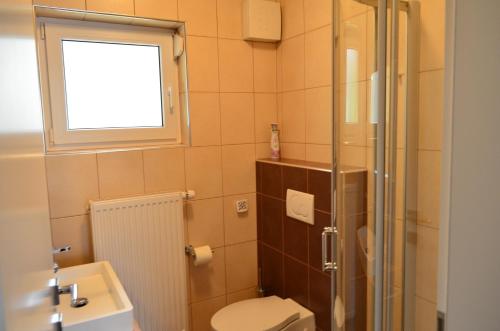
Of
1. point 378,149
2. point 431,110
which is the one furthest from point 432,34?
point 378,149

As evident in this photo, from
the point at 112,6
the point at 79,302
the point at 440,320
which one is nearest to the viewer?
the point at 440,320

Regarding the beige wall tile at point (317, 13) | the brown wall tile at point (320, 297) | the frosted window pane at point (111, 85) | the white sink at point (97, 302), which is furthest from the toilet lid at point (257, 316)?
the beige wall tile at point (317, 13)

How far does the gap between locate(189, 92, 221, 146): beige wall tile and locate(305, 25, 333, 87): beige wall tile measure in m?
0.56

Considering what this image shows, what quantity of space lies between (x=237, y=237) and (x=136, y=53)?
126 centimetres

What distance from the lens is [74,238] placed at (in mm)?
1797

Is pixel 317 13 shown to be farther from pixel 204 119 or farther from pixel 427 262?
pixel 427 262

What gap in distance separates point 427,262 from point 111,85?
180cm

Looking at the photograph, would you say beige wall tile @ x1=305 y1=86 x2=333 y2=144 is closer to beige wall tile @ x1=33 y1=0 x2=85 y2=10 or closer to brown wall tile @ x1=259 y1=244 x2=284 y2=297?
brown wall tile @ x1=259 y1=244 x2=284 y2=297

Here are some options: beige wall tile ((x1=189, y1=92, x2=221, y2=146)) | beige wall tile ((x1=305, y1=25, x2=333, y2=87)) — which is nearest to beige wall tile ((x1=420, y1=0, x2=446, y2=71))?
beige wall tile ((x1=305, y1=25, x2=333, y2=87))

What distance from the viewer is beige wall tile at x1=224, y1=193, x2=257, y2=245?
7.27 feet

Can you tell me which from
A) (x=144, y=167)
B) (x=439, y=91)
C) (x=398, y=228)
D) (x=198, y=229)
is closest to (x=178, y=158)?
(x=144, y=167)

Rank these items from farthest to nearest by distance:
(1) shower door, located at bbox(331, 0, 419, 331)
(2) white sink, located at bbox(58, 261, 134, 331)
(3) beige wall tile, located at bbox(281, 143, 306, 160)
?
(3) beige wall tile, located at bbox(281, 143, 306, 160) → (2) white sink, located at bbox(58, 261, 134, 331) → (1) shower door, located at bbox(331, 0, 419, 331)

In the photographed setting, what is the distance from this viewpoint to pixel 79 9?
1.73 metres

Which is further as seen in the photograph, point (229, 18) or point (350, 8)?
point (229, 18)
